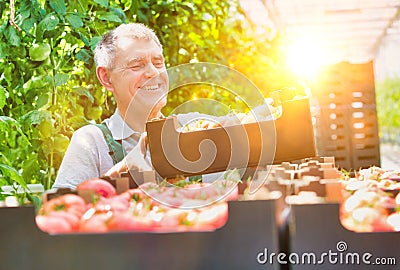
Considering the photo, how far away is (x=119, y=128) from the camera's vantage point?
1.89 metres

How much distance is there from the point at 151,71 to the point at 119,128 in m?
0.21

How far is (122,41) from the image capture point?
1.79 meters

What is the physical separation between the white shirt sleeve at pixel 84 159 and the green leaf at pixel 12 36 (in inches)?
13.5

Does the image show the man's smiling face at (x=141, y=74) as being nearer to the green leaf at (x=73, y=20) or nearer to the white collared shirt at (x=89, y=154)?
the white collared shirt at (x=89, y=154)

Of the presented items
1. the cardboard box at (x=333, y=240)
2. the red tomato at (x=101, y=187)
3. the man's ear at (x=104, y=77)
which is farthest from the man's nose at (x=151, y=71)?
the cardboard box at (x=333, y=240)

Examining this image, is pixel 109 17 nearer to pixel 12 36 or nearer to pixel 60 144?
pixel 12 36

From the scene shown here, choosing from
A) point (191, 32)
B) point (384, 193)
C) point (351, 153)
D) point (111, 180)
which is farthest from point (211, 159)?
point (351, 153)

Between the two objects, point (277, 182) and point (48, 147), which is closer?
point (277, 182)

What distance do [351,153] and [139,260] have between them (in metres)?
4.27

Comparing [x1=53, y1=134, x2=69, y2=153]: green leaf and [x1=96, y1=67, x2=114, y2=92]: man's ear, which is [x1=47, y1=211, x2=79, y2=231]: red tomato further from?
[x1=53, y1=134, x2=69, y2=153]: green leaf

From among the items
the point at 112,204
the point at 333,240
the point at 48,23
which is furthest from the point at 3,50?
the point at 333,240

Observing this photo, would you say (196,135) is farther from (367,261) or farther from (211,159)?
(367,261)

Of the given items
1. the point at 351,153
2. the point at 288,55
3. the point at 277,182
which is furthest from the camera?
the point at 351,153

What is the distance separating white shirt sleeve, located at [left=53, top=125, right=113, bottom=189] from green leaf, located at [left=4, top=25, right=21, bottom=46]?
34cm
